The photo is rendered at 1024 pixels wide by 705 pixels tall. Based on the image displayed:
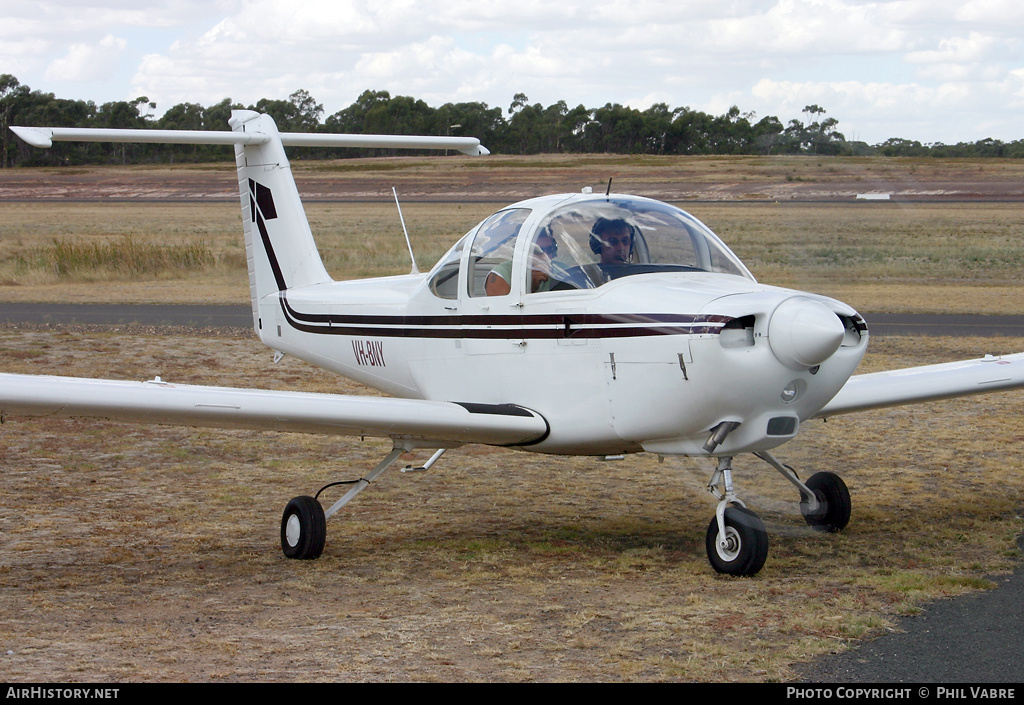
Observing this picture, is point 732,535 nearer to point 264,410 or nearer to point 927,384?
point 927,384

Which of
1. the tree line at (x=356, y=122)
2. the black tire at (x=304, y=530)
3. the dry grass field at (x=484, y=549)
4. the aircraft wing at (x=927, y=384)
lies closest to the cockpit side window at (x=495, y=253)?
the dry grass field at (x=484, y=549)

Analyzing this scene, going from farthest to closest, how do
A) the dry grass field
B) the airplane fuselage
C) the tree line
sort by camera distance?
the tree line, the airplane fuselage, the dry grass field

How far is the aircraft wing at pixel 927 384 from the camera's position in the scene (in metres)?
7.92

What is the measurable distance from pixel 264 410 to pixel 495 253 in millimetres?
1902

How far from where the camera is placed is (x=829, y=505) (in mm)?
7906

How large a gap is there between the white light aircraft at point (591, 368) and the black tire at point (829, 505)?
1 cm

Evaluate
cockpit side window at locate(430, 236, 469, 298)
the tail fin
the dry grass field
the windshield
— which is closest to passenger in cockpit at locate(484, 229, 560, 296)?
the windshield

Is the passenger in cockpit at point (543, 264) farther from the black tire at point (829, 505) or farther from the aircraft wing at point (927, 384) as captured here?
the black tire at point (829, 505)

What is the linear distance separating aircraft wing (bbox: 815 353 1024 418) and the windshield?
4.75 ft

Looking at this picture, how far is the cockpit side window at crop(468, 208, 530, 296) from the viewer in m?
7.43

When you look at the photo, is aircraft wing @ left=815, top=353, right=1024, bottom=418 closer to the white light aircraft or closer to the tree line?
the white light aircraft

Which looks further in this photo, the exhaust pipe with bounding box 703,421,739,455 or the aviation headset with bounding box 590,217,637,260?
the aviation headset with bounding box 590,217,637,260
